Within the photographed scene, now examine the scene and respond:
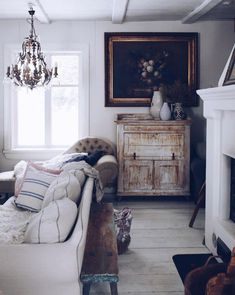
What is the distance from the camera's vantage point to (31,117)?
6.71 meters

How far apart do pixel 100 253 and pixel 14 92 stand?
4.14m

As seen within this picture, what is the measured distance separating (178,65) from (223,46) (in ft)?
2.30

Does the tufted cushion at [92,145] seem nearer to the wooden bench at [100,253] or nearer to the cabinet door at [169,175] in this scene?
the cabinet door at [169,175]

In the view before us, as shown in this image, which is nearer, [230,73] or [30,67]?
[230,73]

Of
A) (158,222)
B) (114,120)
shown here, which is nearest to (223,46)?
(114,120)

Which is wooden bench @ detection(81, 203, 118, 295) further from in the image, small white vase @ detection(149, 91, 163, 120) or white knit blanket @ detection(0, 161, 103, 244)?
small white vase @ detection(149, 91, 163, 120)

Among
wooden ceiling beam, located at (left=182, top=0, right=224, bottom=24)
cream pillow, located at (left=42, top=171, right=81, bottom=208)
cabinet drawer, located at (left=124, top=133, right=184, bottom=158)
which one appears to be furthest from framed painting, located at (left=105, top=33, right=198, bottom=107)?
cream pillow, located at (left=42, top=171, right=81, bottom=208)

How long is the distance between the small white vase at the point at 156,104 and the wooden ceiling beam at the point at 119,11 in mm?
1103

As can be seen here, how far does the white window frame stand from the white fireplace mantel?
261 cm

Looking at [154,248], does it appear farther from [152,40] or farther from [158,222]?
[152,40]

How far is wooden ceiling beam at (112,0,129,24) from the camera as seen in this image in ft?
16.8

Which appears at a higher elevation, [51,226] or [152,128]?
[152,128]

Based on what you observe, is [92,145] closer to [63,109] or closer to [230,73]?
[63,109]

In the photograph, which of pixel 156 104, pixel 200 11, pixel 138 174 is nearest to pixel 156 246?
pixel 138 174
